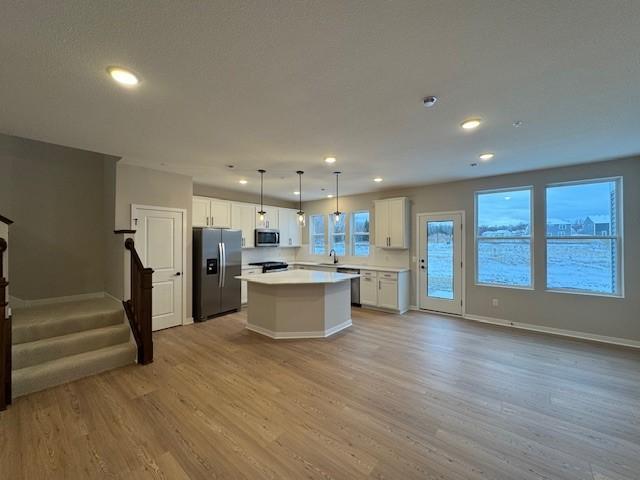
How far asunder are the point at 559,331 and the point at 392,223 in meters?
3.32

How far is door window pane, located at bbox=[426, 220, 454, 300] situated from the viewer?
18.1ft

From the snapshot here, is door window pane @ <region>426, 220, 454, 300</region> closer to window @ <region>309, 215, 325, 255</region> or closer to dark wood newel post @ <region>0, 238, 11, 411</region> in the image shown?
window @ <region>309, 215, 325, 255</region>

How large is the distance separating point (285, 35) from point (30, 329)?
3951 millimetres

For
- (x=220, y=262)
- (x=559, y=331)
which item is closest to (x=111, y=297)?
(x=220, y=262)

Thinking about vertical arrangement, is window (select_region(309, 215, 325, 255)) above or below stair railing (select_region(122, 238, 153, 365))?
above

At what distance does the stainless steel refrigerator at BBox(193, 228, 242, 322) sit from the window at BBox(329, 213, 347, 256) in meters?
2.68

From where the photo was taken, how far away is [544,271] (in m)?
4.52

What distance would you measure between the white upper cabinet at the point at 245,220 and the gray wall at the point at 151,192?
127cm

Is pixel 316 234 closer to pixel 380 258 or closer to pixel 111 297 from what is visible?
pixel 380 258

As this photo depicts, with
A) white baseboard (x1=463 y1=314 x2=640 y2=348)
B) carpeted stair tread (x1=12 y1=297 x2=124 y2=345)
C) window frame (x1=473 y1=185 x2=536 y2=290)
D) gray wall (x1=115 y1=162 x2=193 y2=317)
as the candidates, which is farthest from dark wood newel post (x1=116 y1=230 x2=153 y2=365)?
window frame (x1=473 y1=185 x2=536 y2=290)

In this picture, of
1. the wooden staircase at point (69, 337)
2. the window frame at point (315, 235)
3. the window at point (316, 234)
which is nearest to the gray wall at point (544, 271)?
the window frame at point (315, 235)

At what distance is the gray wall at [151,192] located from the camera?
4.14 metres

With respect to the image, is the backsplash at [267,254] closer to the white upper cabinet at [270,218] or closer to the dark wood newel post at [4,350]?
the white upper cabinet at [270,218]

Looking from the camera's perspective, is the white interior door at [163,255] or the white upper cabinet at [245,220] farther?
the white upper cabinet at [245,220]
